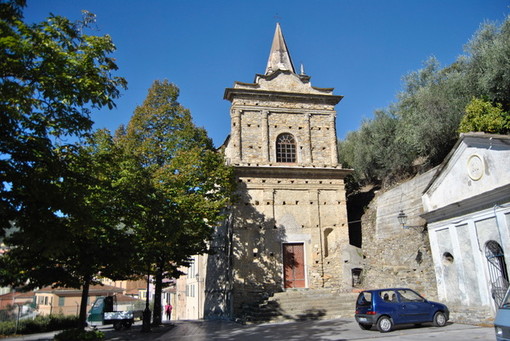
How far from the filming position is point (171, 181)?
17.3 m

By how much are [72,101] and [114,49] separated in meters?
1.88

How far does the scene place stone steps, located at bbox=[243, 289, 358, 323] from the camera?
16.8 meters

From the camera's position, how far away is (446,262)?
14.7m

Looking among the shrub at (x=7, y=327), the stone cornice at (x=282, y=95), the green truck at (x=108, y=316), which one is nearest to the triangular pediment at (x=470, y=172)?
the stone cornice at (x=282, y=95)

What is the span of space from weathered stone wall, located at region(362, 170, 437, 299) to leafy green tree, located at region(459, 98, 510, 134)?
273 centimetres

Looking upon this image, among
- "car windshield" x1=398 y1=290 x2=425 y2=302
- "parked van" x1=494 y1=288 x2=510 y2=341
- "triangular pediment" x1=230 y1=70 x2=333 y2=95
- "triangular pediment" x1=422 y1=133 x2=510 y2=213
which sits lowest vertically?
"parked van" x1=494 y1=288 x2=510 y2=341

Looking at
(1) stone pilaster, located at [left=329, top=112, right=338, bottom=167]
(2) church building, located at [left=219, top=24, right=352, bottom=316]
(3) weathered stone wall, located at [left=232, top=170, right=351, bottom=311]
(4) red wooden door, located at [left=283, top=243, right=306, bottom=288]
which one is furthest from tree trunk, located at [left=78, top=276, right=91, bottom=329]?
(1) stone pilaster, located at [left=329, top=112, right=338, bottom=167]

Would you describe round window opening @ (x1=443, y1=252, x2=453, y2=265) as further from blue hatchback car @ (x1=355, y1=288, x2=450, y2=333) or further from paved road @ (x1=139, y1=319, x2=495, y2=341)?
paved road @ (x1=139, y1=319, x2=495, y2=341)

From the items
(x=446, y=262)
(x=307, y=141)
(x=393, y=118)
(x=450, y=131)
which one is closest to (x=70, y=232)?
(x=446, y=262)

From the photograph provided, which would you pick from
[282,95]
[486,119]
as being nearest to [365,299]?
[486,119]

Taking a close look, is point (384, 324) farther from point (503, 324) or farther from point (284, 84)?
point (284, 84)

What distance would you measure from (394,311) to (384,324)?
1.71 feet

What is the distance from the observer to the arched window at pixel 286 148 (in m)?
23.2

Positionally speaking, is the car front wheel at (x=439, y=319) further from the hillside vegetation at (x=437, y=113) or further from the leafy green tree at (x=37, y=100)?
the leafy green tree at (x=37, y=100)
